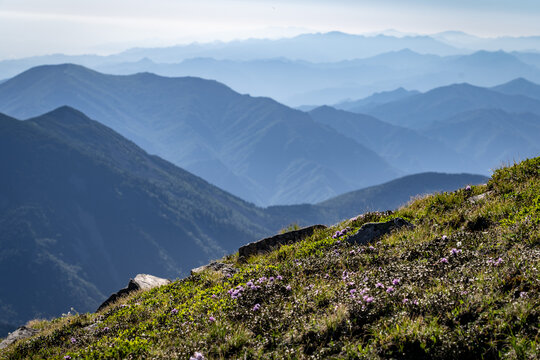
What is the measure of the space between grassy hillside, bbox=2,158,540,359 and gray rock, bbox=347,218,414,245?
14.3 inches

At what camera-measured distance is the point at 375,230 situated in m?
12.5

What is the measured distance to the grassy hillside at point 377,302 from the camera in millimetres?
7062

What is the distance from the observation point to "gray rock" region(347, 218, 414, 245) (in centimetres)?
1233

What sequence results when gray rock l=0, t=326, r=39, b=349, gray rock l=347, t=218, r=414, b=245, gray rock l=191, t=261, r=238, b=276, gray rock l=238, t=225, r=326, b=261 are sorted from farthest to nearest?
gray rock l=0, t=326, r=39, b=349 → gray rock l=238, t=225, r=326, b=261 → gray rock l=191, t=261, r=238, b=276 → gray rock l=347, t=218, r=414, b=245

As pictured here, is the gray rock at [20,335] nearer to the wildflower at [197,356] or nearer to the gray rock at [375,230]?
the wildflower at [197,356]

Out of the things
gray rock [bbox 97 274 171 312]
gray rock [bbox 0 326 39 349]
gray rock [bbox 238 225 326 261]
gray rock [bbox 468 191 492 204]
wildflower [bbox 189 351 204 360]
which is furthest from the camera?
gray rock [bbox 97 274 171 312]

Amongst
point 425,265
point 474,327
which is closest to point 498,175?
point 425,265

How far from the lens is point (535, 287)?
7.60 m

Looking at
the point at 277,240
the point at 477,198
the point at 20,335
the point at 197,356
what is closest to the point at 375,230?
the point at 477,198

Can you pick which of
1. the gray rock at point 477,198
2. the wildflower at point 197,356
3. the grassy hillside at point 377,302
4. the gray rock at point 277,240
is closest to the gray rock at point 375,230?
the grassy hillside at point 377,302

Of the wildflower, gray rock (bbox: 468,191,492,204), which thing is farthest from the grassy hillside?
the wildflower

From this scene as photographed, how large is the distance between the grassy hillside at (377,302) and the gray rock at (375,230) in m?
0.36

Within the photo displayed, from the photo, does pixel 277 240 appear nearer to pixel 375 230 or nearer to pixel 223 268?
pixel 223 268

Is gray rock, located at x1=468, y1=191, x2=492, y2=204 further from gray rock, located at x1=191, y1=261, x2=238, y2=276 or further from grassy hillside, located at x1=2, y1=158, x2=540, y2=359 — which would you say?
gray rock, located at x1=191, y1=261, x2=238, y2=276
